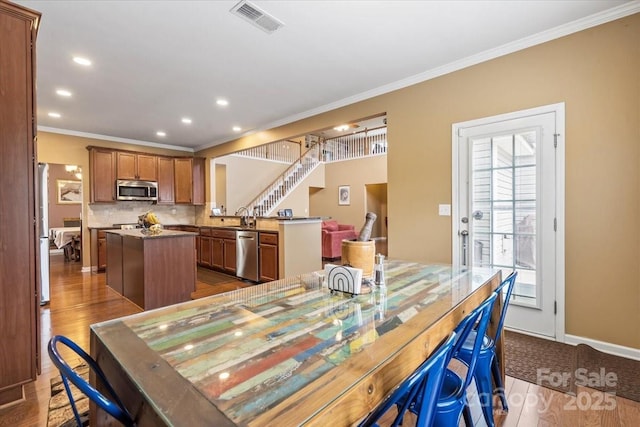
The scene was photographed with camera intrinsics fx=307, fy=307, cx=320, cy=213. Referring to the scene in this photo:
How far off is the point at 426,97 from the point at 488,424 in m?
3.07

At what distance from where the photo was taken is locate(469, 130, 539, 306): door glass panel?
110 inches

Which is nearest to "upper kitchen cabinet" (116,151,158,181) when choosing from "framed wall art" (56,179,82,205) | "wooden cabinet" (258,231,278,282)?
"wooden cabinet" (258,231,278,282)

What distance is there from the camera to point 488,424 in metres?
1.60

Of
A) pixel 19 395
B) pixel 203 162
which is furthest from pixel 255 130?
pixel 19 395

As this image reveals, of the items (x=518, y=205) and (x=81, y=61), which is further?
(x=81, y=61)

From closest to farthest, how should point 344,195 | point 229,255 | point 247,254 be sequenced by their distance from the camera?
1. point 247,254
2. point 229,255
3. point 344,195

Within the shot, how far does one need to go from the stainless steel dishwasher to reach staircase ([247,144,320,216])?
3.00m

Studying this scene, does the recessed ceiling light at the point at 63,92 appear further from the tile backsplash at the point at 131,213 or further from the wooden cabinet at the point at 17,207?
the tile backsplash at the point at 131,213

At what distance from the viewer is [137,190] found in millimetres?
6367

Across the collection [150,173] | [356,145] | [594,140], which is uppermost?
[356,145]

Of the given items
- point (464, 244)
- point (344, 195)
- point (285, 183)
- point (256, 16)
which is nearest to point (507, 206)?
point (464, 244)

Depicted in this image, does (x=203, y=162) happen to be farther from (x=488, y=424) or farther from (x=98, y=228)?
(x=488, y=424)

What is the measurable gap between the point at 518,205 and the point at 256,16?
9.26 feet

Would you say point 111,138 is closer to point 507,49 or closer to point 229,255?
point 229,255
